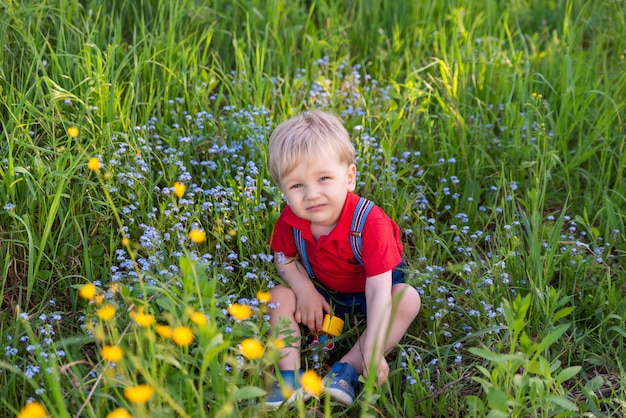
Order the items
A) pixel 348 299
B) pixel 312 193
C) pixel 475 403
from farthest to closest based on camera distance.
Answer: pixel 348 299 → pixel 312 193 → pixel 475 403

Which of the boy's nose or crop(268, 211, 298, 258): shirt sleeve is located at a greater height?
the boy's nose

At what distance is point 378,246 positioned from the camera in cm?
286

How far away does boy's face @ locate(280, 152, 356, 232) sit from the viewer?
2807 millimetres

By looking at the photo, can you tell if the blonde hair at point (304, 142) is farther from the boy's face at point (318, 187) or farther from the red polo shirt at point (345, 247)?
the red polo shirt at point (345, 247)

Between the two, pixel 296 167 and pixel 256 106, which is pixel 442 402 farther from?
pixel 256 106

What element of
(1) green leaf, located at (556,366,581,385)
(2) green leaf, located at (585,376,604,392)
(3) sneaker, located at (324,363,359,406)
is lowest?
(3) sneaker, located at (324,363,359,406)

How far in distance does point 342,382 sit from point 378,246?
503 mm

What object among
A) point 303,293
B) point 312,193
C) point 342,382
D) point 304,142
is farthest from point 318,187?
point 342,382

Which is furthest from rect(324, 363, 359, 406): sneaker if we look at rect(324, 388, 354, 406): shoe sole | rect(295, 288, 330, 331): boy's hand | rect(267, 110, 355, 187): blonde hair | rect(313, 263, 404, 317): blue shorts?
rect(267, 110, 355, 187): blonde hair

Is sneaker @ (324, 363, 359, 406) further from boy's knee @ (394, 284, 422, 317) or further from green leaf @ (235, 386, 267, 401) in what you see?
green leaf @ (235, 386, 267, 401)

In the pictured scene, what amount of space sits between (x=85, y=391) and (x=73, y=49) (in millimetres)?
2045

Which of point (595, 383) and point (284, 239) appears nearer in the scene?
point (595, 383)

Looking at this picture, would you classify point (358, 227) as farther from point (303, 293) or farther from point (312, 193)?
point (303, 293)

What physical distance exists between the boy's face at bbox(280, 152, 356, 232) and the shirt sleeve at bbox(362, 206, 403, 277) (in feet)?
0.44
